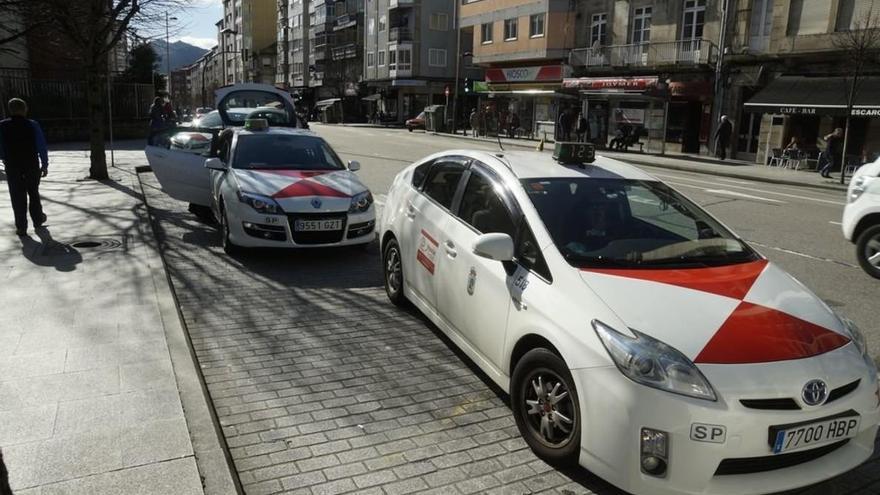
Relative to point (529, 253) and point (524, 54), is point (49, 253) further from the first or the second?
point (524, 54)

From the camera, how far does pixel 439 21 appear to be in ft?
207

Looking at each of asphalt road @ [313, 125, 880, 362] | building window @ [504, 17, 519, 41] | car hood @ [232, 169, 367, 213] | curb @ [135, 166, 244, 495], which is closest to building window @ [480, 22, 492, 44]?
building window @ [504, 17, 519, 41]

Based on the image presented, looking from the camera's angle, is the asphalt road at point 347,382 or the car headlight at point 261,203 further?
the car headlight at point 261,203

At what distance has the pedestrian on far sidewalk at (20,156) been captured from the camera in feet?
28.0

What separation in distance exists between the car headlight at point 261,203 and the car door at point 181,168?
241 centimetres

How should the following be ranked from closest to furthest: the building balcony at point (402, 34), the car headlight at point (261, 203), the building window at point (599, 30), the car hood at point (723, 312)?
the car hood at point (723, 312)
the car headlight at point (261, 203)
the building window at point (599, 30)
the building balcony at point (402, 34)

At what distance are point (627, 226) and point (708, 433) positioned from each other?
5.56 feet

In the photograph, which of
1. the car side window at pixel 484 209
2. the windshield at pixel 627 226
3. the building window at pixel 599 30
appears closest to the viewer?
the windshield at pixel 627 226

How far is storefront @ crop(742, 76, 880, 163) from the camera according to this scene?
76.0 ft

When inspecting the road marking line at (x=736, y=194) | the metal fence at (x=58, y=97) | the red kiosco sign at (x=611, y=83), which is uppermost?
the red kiosco sign at (x=611, y=83)

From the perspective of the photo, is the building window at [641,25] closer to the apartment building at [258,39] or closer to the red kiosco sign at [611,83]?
the red kiosco sign at [611,83]

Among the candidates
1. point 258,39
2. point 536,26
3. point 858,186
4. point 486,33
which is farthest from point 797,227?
point 258,39

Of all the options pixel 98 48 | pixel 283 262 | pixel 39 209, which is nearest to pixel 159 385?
pixel 283 262

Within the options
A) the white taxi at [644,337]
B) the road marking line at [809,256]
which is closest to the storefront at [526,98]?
the road marking line at [809,256]
